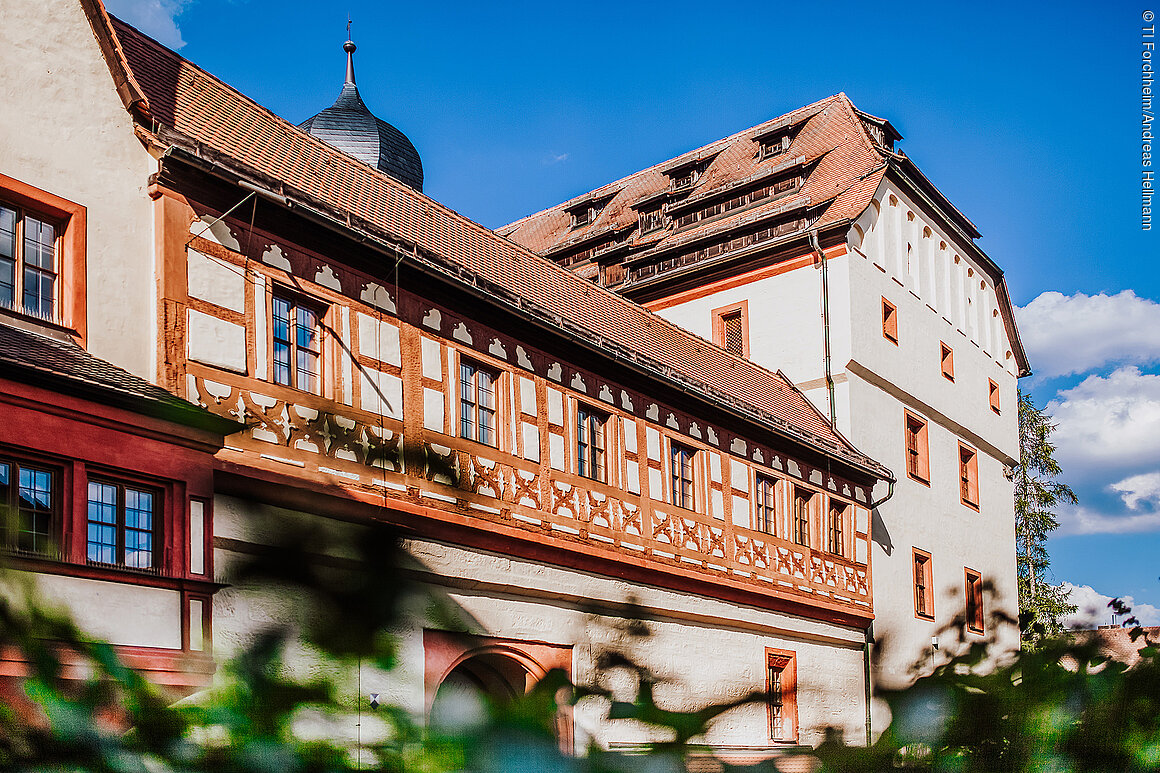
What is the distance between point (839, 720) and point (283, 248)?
1022 centimetres

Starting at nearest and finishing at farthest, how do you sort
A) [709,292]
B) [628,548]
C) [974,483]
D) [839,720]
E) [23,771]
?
[23,771], [839,720], [628,548], [709,292], [974,483]

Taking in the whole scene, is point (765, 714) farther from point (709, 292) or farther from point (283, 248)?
point (709, 292)

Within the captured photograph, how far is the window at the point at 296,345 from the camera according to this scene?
443 inches

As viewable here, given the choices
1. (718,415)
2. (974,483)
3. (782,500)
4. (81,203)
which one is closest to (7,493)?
(81,203)

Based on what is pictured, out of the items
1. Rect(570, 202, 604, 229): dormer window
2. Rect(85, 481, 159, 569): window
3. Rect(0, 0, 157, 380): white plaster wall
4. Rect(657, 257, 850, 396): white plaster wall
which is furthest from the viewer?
Rect(570, 202, 604, 229): dormer window

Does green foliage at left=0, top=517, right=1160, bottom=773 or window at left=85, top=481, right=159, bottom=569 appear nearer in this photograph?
green foliage at left=0, top=517, right=1160, bottom=773

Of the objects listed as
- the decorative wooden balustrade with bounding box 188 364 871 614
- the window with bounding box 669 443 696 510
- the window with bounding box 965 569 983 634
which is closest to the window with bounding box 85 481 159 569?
the decorative wooden balustrade with bounding box 188 364 871 614

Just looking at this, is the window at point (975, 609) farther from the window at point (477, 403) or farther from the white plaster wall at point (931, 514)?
the white plaster wall at point (931, 514)

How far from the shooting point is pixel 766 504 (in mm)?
18625

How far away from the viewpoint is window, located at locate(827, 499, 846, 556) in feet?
65.9

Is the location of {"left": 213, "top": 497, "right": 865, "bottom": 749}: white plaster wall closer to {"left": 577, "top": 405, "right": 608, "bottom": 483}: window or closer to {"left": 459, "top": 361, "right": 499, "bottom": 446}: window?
{"left": 459, "top": 361, "right": 499, "bottom": 446}: window

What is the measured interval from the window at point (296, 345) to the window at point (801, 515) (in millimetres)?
9495

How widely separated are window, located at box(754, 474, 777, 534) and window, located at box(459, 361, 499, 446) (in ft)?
19.2

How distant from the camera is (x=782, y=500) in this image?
1884 cm
